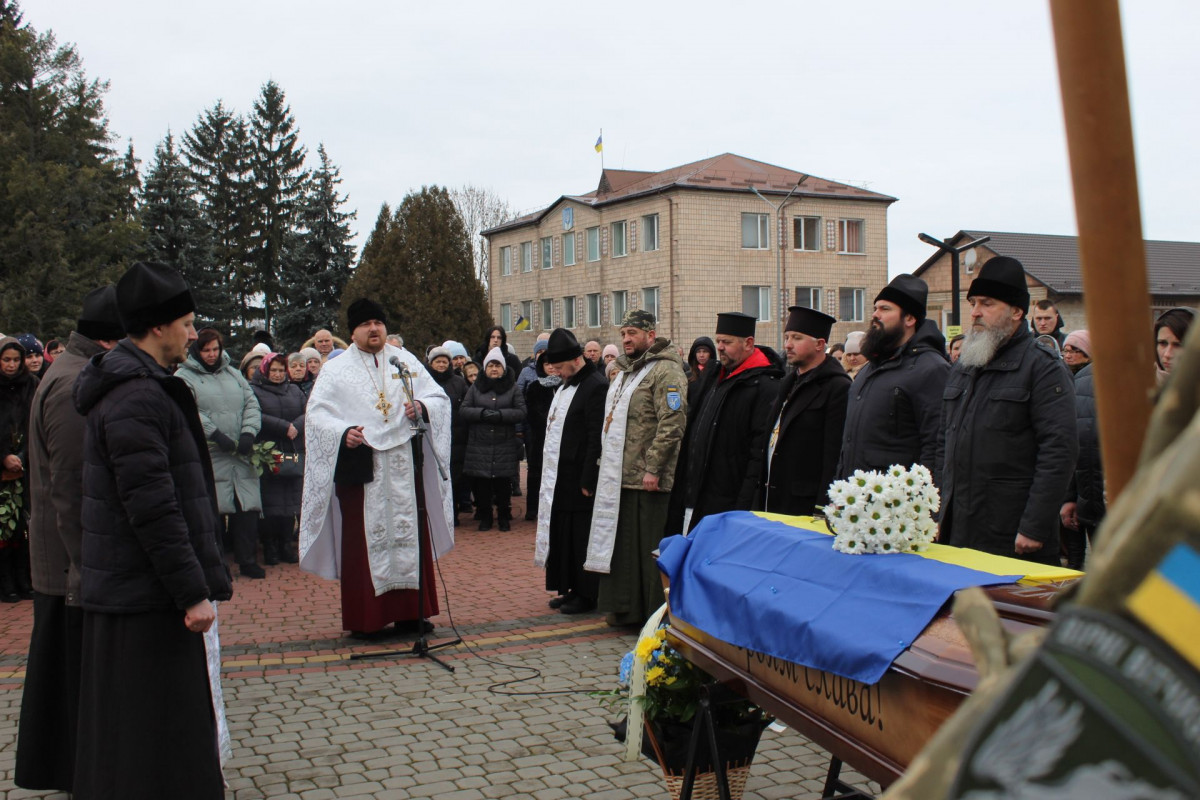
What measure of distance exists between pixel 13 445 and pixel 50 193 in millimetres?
26113

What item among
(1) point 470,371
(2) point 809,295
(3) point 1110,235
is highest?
(2) point 809,295

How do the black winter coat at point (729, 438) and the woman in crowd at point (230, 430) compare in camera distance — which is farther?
the woman in crowd at point (230, 430)

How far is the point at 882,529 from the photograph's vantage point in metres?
3.20

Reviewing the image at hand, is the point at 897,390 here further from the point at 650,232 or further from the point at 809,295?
the point at 809,295

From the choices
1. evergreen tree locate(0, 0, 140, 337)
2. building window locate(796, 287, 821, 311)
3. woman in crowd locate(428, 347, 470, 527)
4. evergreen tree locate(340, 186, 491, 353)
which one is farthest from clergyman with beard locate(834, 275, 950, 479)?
evergreen tree locate(340, 186, 491, 353)

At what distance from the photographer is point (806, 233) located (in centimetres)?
4459

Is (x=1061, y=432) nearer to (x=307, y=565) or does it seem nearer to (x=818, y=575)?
(x=818, y=575)

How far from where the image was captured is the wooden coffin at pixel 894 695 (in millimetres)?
2418

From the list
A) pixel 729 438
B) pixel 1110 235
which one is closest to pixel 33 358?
pixel 729 438

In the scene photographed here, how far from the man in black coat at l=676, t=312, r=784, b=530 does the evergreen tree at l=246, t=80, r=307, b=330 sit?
1839 inches

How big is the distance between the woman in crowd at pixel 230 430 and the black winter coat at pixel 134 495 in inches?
220

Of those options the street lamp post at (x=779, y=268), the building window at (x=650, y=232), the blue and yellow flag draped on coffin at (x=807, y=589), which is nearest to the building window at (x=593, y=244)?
the building window at (x=650, y=232)

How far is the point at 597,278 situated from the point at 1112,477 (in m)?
47.2

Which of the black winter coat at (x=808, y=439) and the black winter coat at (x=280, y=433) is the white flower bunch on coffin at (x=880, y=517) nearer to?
the black winter coat at (x=808, y=439)
